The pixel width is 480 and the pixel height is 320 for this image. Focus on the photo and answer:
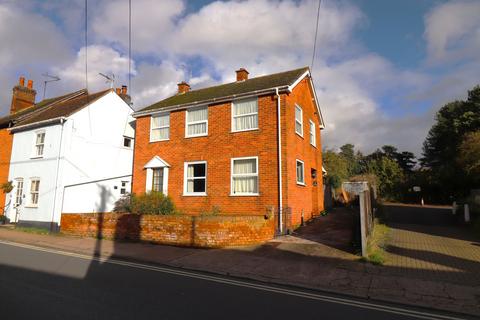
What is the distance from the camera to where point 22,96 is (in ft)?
90.9

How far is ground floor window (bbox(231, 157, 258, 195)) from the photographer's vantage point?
15086 millimetres

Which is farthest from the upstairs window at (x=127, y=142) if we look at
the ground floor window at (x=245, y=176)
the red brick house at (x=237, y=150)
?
the ground floor window at (x=245, y=176)

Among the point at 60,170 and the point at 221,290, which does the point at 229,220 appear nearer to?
the point at 221,290

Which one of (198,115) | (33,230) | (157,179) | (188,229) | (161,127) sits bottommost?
(33,230)

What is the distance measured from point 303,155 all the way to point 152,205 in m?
7.75

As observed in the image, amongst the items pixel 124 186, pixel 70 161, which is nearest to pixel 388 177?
pixel 124 186

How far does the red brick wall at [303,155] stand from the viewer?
1486 centimetres

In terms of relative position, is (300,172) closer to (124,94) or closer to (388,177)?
(124,94)

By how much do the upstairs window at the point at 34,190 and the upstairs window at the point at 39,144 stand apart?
1472mm

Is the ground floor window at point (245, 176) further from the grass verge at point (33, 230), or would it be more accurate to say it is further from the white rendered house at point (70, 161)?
the grass verge at point (33, 230)

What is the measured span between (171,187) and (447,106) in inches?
1812

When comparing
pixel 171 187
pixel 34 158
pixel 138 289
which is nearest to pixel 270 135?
pixel 171 187

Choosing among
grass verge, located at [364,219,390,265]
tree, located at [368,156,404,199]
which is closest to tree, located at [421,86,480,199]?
tree, located at [368,156,404,199]

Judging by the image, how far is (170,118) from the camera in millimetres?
18250
